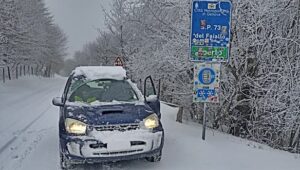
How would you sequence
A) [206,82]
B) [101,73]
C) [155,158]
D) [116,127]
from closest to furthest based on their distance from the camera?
1. [116,127]
2. [155,158]
3. [101,73]
4. [206,82]

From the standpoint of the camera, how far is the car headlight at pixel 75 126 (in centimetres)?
580

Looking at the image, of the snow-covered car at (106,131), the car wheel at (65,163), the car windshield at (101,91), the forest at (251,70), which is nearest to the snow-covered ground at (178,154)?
the car wheel at (65,163)

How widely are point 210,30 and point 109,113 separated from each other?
286 cm

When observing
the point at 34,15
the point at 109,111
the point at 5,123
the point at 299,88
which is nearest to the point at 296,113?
the point at 299,88

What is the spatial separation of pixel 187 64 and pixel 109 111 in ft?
19.1

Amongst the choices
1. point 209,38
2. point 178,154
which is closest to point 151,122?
point 178,154

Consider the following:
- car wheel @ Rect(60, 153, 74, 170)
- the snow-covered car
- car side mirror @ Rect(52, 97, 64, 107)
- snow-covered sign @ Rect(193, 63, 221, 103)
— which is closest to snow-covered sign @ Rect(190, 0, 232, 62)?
snow-covered sign @ Rect(193, 63, 221, 103)

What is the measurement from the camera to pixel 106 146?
5.68 metres

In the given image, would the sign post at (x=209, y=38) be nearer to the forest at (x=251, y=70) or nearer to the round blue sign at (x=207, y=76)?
the round blue sign at (x=207, y=76)

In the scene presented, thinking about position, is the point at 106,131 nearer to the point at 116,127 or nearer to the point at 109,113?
the point at 116,127

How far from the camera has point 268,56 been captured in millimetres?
10852

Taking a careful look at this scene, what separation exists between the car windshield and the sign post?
148 centimetres

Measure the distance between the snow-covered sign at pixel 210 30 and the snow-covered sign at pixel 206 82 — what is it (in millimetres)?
206

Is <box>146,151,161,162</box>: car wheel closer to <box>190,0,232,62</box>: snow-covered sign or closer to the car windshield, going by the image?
the car windshield
